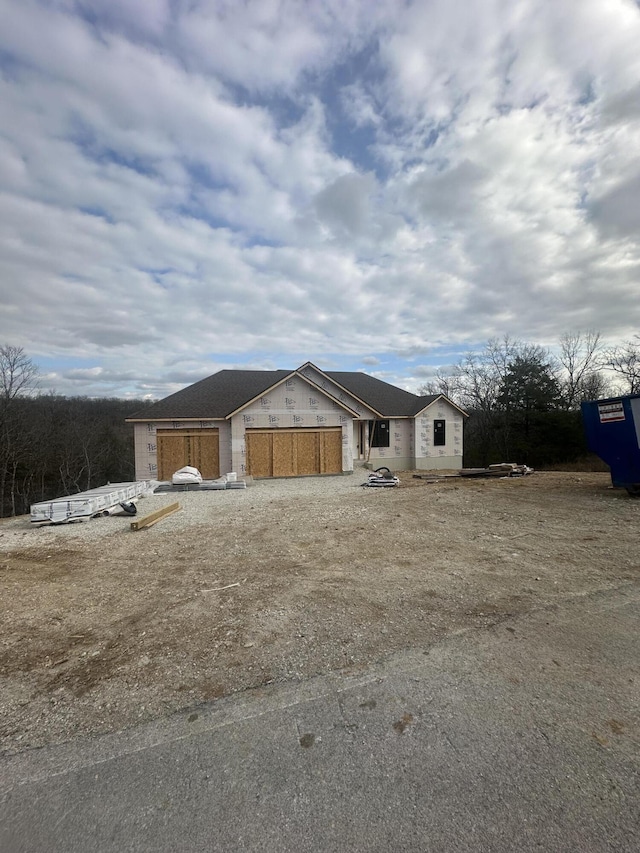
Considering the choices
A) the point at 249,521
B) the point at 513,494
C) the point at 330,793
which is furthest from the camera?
the point at 513,494

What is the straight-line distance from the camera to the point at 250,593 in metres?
4.85

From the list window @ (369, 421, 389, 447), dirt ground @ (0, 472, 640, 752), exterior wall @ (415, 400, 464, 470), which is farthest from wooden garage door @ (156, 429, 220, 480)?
exterior wall @ (415, 400, 464, 470)

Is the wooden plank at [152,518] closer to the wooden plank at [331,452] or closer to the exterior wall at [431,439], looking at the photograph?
the wooden plank at [331,452]

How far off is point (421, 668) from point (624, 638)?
6.55 ft

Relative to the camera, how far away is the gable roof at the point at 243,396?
672 inches

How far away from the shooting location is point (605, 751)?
2.31m

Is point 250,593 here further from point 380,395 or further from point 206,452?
point 380,395

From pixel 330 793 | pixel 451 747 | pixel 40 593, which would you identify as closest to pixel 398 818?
pixel 330 793

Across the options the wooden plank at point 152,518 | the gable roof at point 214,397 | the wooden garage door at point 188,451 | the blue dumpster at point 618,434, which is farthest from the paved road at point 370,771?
the wooden garage door at point 188,451

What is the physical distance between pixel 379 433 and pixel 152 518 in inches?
563

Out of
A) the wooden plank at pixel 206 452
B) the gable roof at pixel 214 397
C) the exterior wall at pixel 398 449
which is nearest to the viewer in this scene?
the gable roof at pixel 214 397

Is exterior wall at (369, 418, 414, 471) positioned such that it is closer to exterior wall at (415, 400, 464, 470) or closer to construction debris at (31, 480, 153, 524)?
exterior wall at (415, 400, 464, 470)

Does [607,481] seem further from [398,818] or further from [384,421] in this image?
[398,818]

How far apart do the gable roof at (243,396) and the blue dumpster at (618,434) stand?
10134 millimetres
